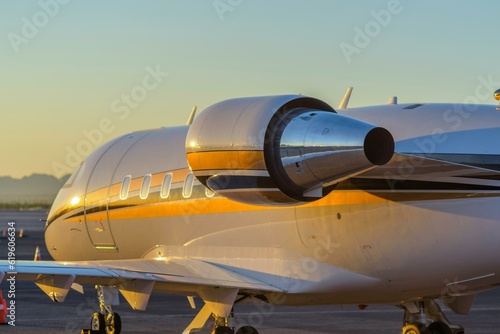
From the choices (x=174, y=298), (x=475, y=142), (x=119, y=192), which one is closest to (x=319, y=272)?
(x=475, y=142)

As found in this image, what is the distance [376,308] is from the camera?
77.7 feet

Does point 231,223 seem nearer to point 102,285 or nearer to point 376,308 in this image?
point 102,285

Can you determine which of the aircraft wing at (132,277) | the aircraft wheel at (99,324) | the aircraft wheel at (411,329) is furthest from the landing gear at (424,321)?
the aircraft wheel at (99,324)

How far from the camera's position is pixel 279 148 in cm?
1326

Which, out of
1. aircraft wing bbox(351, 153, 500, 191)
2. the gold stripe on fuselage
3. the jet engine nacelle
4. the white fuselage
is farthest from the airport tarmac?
aircraft wing bbox(351, 153, 500, 191)

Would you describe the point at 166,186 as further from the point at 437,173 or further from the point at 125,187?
the point at 437,173

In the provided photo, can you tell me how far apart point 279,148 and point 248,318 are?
9.18 metres

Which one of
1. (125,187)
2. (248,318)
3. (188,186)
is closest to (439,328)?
(188,186)

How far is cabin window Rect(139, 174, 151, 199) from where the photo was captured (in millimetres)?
18297

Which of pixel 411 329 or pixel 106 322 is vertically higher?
pixel 411 329

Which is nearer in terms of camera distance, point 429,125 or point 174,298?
point 429,125

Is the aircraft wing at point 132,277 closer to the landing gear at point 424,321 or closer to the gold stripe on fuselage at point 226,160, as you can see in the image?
the gold stripe on fuselage at point 226,160

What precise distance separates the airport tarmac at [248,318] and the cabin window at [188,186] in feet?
9.93

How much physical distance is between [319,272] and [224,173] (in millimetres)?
2130
